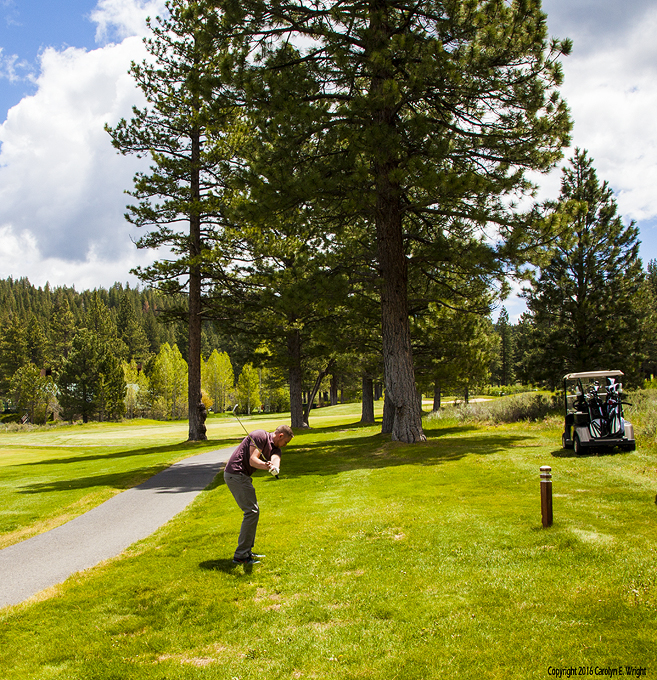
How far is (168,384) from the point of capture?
235 feet

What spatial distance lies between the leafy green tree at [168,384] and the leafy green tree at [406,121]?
59.0 m

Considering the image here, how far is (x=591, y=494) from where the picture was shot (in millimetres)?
8422

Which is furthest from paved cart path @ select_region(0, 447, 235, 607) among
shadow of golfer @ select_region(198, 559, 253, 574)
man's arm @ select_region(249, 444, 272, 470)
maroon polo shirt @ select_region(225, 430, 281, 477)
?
man's arm @ select_region(249, 444, 272, 470)

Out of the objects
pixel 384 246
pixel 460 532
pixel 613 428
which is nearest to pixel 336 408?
pixel 384 246

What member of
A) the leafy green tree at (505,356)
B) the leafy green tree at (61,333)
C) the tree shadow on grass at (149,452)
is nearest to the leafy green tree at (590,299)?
the tree shadow on grass at (149,452)

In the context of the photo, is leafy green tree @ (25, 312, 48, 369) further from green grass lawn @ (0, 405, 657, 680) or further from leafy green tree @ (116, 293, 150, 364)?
green grass lawn @ (0, 405, 657, 680)

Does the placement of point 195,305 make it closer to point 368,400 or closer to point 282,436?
point 368,400

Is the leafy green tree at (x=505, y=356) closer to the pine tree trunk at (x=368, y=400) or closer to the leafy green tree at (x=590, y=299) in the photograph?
the pine tree trunk at (x=368, y=400)

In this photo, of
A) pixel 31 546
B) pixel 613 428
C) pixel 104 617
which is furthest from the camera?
pixel 613 428

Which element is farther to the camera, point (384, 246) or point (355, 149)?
point (384, 246)

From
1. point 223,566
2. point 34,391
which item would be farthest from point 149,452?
point 34,391

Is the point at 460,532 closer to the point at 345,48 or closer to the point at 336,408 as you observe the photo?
the point at 345,48

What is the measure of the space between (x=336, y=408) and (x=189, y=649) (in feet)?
199

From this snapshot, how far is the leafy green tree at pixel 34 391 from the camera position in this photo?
61062 mm
